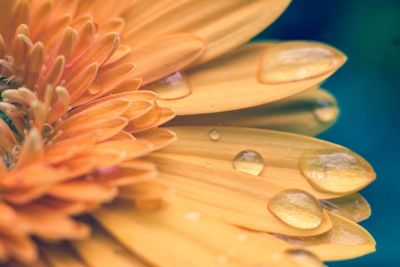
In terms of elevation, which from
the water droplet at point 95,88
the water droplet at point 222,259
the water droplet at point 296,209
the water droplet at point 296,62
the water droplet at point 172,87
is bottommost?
the water droplet at point 296,209

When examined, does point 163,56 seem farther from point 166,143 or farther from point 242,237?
point 242,237

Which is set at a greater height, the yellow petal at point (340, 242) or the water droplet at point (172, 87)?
the water droplet at point (172, 87)

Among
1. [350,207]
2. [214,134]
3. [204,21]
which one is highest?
[204,21]

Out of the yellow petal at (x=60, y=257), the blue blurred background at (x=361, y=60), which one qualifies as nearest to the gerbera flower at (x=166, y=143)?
the yellow petal at (x=60, y=257)

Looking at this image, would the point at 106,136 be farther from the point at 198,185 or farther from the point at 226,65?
the point at 226,65

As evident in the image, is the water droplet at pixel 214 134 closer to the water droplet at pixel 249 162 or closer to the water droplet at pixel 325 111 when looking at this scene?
the water droplet at pixel 249 162

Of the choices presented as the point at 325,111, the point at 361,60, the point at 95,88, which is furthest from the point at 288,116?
the point at 361,60

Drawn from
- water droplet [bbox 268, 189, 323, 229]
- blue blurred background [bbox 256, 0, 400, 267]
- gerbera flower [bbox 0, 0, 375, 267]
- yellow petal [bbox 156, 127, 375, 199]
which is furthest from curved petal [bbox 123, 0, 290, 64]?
blue blurred background [bbox 256, 0, 400, 267]
